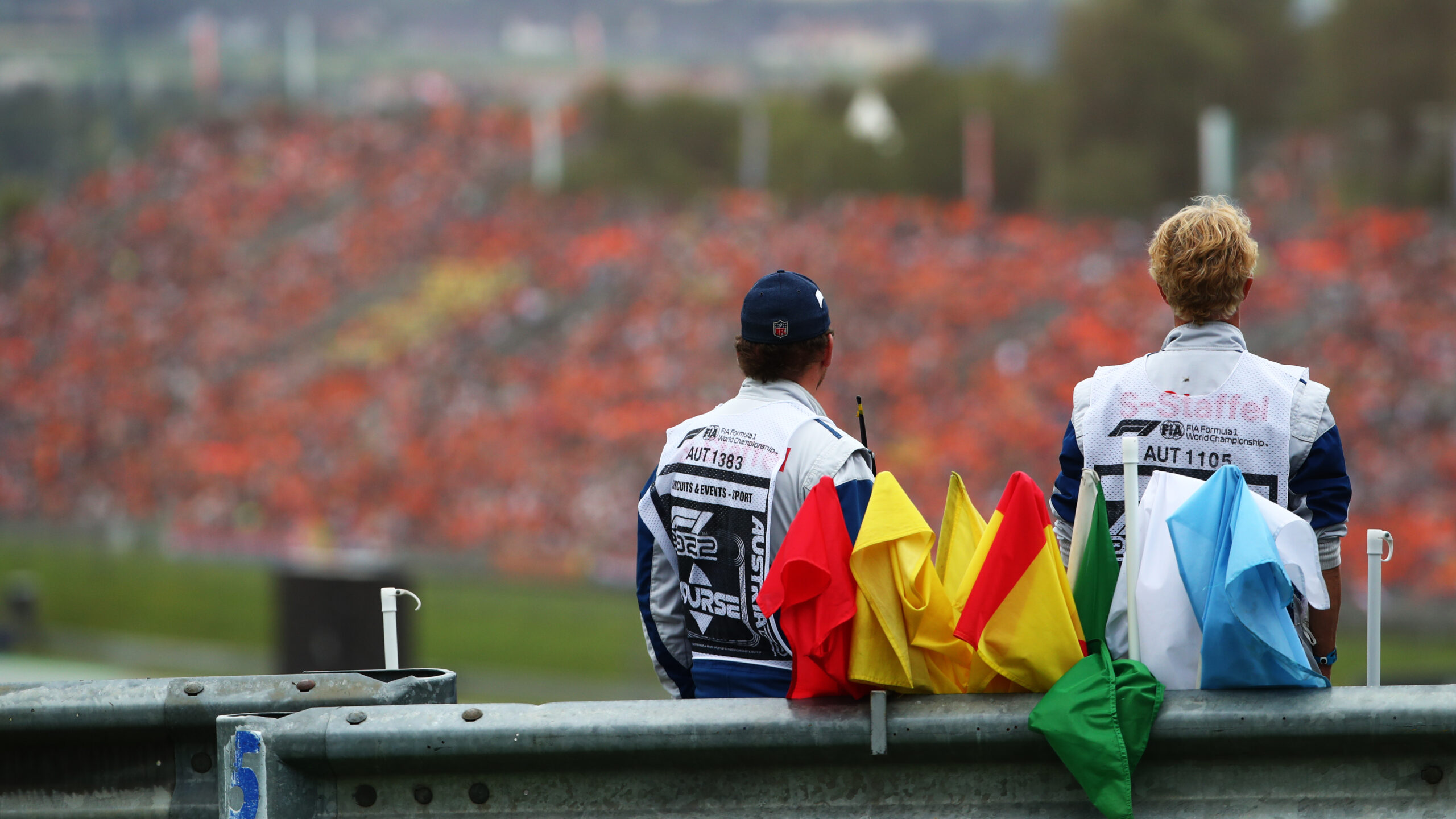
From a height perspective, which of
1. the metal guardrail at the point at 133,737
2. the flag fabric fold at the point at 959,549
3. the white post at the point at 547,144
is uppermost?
the white post at the point at 547,144

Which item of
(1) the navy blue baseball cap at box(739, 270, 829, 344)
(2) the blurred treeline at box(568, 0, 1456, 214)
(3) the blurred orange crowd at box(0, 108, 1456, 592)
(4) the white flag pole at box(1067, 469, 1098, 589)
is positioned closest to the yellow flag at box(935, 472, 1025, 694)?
(4) the white flag pole at box(1067, 469, 1098, 589)

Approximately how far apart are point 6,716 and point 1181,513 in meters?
1.86

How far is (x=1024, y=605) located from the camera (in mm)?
1907

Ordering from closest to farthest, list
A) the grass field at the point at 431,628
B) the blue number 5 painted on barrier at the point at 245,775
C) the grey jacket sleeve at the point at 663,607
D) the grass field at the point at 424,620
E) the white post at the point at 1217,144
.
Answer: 1. the blue number 5 painted on barrier at the point at 245,775
2. the grey jacket sleeve at the point at 663,607
3. the grass field at the point at 431,628
4. the grass field at the point at 424,620
5. the white post at the point at 1217,144

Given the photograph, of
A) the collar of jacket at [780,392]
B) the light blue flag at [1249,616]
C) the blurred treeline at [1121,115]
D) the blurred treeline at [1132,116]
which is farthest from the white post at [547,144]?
the light blue flag at [1249,616]

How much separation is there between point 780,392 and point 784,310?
159 millimetres

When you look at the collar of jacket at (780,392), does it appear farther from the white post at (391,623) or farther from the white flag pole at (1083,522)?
the white post at (391,623)

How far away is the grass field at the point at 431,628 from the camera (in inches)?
598

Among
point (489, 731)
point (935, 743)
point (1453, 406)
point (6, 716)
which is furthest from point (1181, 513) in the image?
point (1453, 406)

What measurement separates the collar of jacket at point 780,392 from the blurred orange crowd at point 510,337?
47.7 ft

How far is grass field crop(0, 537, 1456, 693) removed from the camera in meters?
15.2

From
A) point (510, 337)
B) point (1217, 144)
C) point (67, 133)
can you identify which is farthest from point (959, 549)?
point (67, 133)

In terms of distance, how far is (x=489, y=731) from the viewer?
186 cm

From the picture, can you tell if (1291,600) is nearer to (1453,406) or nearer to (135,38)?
(1453,406)
